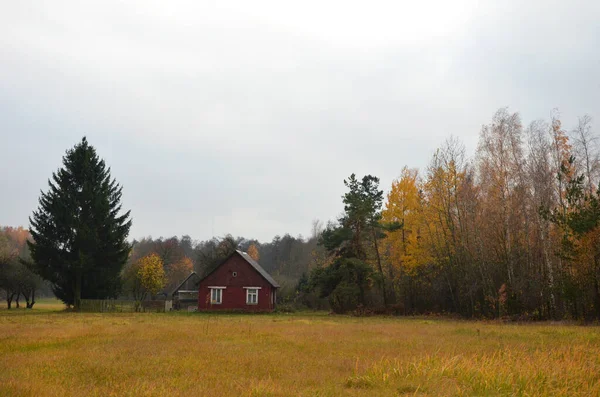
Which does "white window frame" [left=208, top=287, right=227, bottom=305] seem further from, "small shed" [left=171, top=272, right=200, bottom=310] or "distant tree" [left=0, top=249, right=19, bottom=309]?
"distant tree" [left=0, top=249, right=19, bottom=309]

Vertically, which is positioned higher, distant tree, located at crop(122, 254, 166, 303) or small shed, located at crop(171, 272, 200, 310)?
distant tree, located at crop(122, 254, 166, 303)

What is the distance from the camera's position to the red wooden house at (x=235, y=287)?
44.9m

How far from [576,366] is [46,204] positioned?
4259cm

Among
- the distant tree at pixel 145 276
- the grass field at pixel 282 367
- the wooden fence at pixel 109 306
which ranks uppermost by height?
the distant tree at pixel 145 276

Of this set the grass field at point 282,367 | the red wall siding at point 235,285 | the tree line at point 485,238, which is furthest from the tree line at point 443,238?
the grass field at point 282,367

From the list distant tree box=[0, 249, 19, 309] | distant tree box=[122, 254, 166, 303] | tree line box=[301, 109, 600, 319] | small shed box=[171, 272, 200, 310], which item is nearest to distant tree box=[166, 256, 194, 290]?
small shed box=[171, 272, 200, 310]

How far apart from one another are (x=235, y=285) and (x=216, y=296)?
213 centimetres

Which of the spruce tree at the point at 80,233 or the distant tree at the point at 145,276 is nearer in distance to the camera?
the spruce tree at the point at 80,233

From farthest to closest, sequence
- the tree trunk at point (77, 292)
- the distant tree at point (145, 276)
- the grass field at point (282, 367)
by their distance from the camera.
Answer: the distant tree at point (145, 276), the tree trunk at point (77, 292), the grass field at point (282, 367)

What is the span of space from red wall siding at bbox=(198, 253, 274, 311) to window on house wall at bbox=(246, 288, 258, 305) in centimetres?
29

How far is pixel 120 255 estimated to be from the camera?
42875 mm

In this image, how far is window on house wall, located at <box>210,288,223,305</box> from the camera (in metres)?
45.0

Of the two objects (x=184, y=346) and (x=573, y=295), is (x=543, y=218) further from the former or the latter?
(x=184, y=346)

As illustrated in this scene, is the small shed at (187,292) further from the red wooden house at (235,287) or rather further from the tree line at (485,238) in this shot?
the tree line at (485,238)
